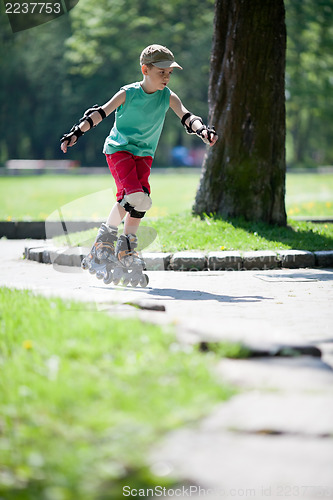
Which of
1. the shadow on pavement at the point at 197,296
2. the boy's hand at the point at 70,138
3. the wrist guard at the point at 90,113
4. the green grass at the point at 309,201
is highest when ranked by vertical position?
the wrist guard at the point at 90,113

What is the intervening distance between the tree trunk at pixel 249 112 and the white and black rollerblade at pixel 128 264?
3240 mm

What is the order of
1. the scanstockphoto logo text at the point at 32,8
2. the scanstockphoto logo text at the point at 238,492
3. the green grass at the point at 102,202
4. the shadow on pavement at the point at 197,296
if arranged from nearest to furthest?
the scanstockphoto logo text at the point at 238,492 < the shadow on pavement at the point at 197,296 < the green grass at the point at 102,202 < the scanstockphoto logo text at the point at 32,8

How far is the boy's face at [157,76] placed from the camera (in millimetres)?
6176

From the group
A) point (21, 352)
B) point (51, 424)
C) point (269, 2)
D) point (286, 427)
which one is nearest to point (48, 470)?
point (51, 424)

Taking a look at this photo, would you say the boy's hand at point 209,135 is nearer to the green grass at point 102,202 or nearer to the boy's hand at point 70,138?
the boy's hand at point 70,138

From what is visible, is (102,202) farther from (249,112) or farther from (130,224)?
(130,224)

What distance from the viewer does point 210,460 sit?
2467 millimetres

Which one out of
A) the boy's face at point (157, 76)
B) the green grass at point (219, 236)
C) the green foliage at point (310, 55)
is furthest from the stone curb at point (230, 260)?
the green foliage at point (310, 55)

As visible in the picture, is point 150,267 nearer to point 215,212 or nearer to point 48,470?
point 215,212

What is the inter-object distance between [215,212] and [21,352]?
20.8 feet

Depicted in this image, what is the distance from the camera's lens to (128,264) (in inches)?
254

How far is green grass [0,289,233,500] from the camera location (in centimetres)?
236

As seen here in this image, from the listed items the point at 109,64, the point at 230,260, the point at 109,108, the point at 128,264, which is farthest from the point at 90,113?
the point at 109,64

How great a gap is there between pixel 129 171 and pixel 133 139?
279mm
